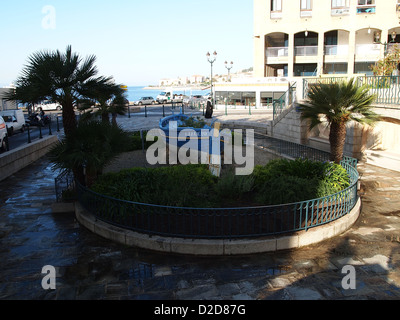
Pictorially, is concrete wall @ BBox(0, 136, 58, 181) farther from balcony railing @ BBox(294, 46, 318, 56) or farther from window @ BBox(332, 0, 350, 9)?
window @ BBox(332, 0, 350, 9)

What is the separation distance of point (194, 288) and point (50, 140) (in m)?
16.8

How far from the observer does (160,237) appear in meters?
7.12

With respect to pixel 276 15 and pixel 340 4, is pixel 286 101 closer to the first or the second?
pixel 276 15

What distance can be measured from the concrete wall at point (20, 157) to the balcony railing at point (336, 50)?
3138 cm

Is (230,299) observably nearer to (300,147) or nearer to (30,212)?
(30,212)

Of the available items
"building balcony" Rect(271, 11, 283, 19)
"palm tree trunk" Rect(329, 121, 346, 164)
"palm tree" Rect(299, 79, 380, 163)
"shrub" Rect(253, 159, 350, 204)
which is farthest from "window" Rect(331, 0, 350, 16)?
"shrub" Rect(253, 159, 350, 204)

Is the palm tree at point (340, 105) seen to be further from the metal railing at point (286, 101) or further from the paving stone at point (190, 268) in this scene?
the metal railing at point (286, 101)

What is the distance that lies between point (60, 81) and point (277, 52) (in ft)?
118

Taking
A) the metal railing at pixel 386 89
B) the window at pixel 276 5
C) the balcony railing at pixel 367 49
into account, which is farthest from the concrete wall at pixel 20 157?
the balcony railing at pixel 367 49

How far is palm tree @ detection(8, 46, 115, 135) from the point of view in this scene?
8453 mm

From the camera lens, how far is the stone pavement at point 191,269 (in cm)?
560

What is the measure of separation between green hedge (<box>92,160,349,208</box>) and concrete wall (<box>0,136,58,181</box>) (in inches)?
246

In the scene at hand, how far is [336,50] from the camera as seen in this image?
131 feet

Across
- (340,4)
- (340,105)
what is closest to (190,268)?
(340,105)
